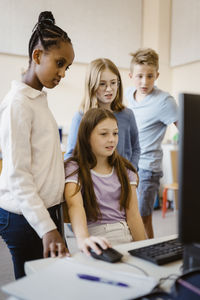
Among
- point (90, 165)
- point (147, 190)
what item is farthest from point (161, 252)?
point (147, 190)

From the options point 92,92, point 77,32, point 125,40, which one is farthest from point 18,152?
point 125,40

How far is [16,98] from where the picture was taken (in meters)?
1.00

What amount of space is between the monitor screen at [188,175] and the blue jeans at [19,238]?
61cm

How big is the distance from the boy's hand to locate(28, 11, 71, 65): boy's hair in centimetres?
58

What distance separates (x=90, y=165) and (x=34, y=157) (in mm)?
392

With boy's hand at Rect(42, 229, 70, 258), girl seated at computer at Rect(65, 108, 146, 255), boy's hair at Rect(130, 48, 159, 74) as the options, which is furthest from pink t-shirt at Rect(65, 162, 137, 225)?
boy's hair at Rect(130, 48, 159, 74)

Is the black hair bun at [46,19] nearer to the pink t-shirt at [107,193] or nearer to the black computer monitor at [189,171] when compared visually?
the pink t-shirt at [107,193]

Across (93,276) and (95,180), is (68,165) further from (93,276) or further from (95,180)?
(93,276)

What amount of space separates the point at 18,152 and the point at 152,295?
545 mm

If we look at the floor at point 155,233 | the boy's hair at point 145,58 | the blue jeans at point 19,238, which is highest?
the boy's hair at point 145,58

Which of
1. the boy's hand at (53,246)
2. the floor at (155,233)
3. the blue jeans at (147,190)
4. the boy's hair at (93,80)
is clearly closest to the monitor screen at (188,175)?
the boy's hand at (53,246)

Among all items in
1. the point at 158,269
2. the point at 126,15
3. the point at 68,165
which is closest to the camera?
the point at 158,269

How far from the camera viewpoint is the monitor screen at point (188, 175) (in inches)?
22.4

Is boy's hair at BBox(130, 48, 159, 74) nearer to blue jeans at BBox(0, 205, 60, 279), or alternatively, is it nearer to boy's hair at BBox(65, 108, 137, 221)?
boy's hair at BBox(65, 108, 137, 221)
